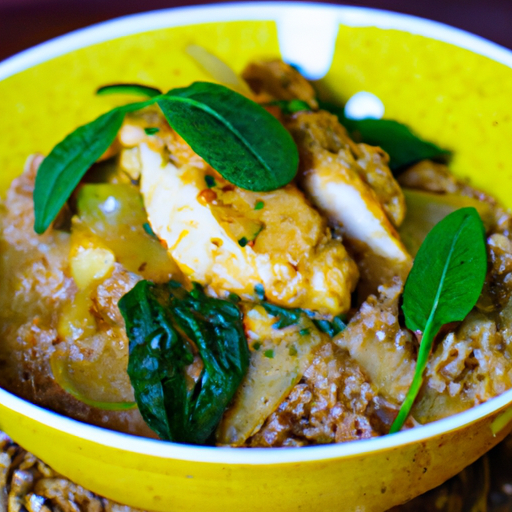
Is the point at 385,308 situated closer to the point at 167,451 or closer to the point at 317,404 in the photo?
the point at 317,404

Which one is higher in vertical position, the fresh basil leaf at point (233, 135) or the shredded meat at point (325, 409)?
the fresh basil leaf at point (233, 135)

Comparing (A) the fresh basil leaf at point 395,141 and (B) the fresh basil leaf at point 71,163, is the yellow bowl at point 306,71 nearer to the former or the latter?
(A) the fresh basil leaf at point 395,141

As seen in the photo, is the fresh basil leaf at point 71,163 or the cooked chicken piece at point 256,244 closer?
the cooked chicken piece at point 256,244

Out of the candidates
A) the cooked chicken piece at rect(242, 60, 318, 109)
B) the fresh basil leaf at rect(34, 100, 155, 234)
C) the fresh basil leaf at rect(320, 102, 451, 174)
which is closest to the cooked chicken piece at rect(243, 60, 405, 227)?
the cooked chicken piece at rect(242, 60, 318, 109)

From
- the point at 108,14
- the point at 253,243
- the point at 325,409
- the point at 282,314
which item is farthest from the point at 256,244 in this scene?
the point at 108,14

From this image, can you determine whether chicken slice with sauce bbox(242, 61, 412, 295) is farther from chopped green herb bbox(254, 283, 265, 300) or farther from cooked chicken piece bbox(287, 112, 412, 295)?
chopped green herb bbox(254, 283, 265, 300)

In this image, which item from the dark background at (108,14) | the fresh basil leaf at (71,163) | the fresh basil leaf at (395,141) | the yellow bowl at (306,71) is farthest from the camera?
the dark background at (108,14)

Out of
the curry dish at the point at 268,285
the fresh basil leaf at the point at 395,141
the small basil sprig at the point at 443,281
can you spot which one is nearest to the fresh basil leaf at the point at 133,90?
the curry dish at the point at 268,285
